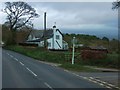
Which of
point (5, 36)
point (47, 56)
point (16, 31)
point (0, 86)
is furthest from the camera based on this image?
point (16, 31)

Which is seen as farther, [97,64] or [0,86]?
[97,64]

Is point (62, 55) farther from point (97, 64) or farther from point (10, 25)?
point (10, 25)

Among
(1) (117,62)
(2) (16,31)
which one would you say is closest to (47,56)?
(1) (117,62)

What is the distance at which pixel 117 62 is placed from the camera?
1667 inches

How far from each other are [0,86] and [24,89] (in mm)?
1892

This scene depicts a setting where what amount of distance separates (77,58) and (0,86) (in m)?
30.6

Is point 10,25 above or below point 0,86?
above

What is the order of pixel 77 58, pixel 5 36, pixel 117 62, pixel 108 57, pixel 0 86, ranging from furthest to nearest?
pixel 5 36
pixel 77 58
pixel 108 57
pixel 117 62
pixel 0 86

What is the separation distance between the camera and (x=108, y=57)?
4531cm

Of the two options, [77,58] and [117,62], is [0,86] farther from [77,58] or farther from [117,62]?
[77,58]

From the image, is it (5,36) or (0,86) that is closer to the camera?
(0,86)

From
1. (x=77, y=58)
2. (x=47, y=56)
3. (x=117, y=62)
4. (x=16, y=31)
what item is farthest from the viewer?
(x=16, y=31)

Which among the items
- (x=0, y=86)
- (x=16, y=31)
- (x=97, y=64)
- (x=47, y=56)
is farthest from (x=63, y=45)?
(x=0, y=86)

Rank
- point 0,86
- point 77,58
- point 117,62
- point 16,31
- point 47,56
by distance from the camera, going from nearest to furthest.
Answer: point 0,86, point 117,62, point 77,58, point 47,56, point 16,31
